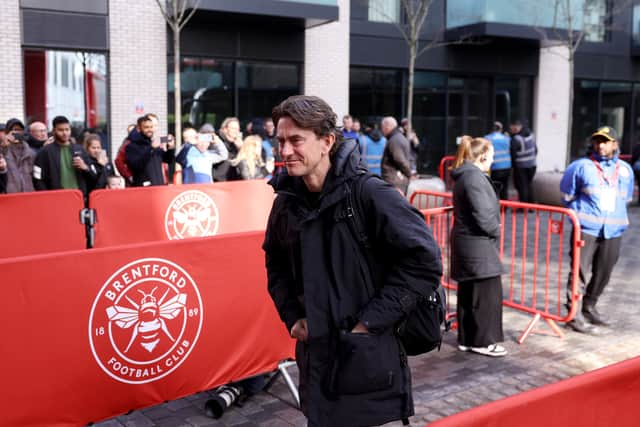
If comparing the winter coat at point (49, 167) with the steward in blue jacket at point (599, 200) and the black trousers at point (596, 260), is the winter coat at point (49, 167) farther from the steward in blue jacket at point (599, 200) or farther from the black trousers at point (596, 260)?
the black trousers at point (596, 260)

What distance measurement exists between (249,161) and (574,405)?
26.0 feet

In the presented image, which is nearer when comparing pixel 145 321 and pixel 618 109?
pixel 145 321

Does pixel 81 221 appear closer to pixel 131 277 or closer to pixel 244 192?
pixel 244 192

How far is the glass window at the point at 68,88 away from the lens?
44.7 feet

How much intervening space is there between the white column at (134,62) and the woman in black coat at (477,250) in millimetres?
10141

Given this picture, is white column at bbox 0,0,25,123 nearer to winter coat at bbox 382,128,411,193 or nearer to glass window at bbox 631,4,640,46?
winter coat at bbox 382,128,411,193

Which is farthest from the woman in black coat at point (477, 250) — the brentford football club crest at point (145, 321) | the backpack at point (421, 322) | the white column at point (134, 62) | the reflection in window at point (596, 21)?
the reflection in window at point (596, 21)

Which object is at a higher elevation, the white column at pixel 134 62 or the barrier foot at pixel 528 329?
the white column at pixel 134 62

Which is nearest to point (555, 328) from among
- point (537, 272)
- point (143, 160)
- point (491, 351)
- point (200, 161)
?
point (491, 351)

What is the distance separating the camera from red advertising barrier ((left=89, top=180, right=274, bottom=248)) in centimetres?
722

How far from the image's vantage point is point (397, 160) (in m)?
10.8

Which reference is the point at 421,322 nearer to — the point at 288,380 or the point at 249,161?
the point at 288,380

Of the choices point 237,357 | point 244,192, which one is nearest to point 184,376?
point 237,357

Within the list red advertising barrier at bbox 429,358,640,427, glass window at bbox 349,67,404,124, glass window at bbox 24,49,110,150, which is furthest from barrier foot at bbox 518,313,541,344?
glass window at bbox 349,67,404,124
